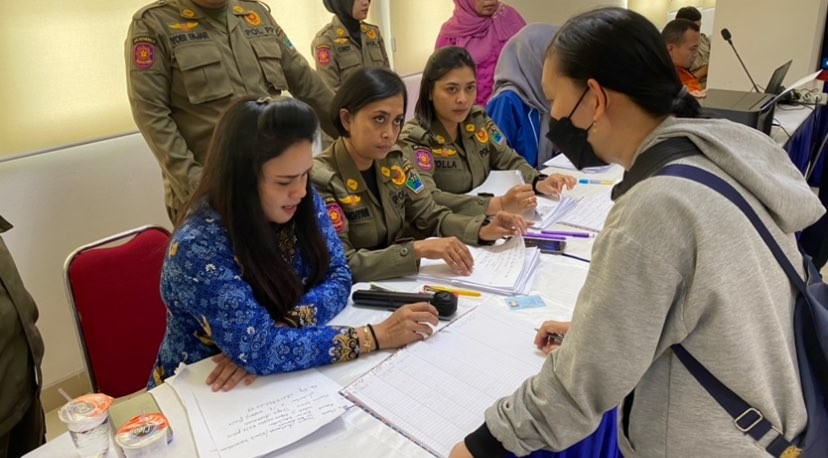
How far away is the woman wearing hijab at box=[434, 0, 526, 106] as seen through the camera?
3490mm

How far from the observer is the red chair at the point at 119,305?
4.67 ft

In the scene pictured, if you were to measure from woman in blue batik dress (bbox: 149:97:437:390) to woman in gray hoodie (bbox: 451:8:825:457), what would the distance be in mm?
408

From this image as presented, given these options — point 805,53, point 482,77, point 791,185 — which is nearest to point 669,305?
point 791,185

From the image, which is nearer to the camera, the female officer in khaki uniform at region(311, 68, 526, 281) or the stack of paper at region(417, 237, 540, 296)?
the stack of paper at region(417, 237, 540, 296)

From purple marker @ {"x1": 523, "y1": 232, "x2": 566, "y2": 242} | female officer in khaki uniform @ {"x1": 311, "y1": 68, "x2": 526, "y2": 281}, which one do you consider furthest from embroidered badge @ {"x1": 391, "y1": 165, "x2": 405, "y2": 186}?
purple marker @ {"x1": 523, "y1": 232, "x2": 566, "y2": 242}

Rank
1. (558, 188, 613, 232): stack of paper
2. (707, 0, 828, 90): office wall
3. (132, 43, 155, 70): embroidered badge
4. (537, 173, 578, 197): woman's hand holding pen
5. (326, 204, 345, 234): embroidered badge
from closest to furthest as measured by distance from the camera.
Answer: (326, 204, 345, 234): embroidered badge → (558, 188, 613, 232): stack of paper → (132, 43, 155, 70): embroidered badge → (537, 173, 578, 197): woman's hand holding pen → (707, 0, 828, 90): office wall

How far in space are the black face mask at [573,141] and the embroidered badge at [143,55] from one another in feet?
Result: 5.27

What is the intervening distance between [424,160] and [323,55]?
1.06m

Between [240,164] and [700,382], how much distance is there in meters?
0.90

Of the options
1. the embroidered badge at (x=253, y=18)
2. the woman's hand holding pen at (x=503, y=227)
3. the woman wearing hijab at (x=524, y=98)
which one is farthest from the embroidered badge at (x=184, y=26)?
the woman wearing hijab at (x=524, y=98)

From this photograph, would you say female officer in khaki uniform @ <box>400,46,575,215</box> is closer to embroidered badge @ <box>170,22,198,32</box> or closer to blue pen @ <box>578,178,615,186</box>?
blue pen @ <box>578,178,615,186</box>

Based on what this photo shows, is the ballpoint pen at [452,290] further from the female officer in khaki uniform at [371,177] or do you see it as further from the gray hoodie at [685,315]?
the gray hoodie at [685,315]

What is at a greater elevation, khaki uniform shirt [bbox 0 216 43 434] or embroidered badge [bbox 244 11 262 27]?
embroidered badge [bbox 244 11 262 27]

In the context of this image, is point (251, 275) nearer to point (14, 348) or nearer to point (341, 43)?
point (14, 348)
